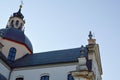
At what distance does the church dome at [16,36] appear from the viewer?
3192 cm

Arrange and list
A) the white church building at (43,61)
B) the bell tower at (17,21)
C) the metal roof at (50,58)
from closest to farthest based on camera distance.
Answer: the white church building at (43,61) < the metal roof at (50,58) < the bell tower at (17,21)

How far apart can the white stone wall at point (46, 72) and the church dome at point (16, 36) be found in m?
5.31

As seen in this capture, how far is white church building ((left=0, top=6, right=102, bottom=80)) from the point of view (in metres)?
24.7

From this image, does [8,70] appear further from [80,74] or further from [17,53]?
[80,74]

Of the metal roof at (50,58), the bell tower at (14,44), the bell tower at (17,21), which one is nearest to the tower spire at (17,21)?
the bell tower at (17,21)

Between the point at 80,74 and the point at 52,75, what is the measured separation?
4.82 meters

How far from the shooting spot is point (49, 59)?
2878 centimetres

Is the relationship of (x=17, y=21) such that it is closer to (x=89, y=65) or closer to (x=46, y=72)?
(x=46, y=72)

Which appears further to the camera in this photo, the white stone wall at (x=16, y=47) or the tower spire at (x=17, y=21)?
the tower spire at (x=17, y=21)

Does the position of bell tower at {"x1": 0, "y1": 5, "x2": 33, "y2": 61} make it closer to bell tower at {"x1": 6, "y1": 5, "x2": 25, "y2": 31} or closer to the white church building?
the white church building

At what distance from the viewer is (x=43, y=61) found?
1117 inches

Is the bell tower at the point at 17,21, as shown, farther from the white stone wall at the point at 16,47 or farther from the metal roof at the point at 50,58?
the metal roof at the point at 50,58

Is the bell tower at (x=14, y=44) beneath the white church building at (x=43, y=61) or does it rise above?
above

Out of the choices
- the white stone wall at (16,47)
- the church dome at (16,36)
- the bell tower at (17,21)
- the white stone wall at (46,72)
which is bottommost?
the white stone wall at (46,72)
